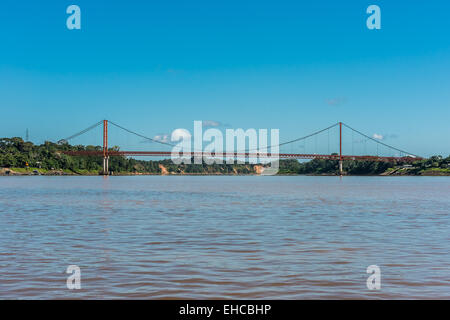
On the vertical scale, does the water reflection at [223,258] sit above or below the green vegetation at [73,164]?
below

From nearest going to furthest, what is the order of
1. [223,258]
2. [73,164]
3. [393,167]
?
[223,258], [393,167], [73,164]

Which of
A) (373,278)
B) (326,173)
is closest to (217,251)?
(373,278)

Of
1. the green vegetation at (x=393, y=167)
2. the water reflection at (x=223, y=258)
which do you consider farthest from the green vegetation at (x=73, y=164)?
the water reflection at (x=223, y=258)

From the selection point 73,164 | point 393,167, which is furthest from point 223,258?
point 73,164

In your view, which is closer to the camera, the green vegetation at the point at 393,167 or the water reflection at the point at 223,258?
the water reflection at the point at 223,258

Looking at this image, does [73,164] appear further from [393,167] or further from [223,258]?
[223,258]

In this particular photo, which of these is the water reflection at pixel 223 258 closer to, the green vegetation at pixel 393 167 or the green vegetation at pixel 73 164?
the green vegetation at pixel 73 164

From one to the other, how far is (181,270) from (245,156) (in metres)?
96.9

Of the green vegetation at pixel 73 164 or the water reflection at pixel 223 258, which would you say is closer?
the water reflection at pixel 223 258

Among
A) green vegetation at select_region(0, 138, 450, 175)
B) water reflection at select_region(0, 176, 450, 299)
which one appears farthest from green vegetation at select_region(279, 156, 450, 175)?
water reflection at select_region(0, 176, 450, 299)

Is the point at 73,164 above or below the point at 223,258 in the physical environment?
above

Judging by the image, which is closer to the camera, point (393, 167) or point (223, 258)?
point (223, 258)

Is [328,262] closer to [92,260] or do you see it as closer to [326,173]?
[92,260]

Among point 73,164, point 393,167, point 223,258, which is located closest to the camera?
point 223,258
